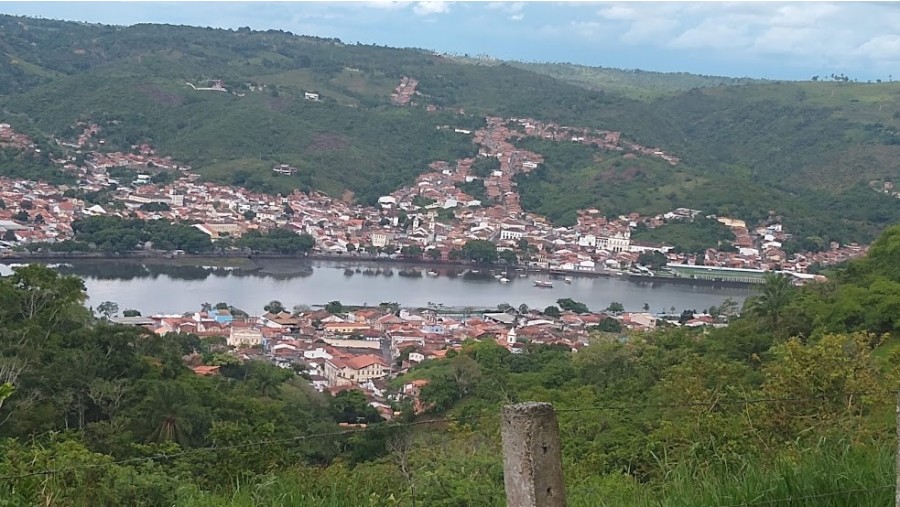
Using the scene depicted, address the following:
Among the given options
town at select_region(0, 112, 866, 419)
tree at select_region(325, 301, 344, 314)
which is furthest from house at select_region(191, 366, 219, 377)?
tree at select_region(325, 301, 344, 314)

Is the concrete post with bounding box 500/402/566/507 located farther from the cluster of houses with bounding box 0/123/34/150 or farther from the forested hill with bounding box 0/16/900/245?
the cluster of houses with bounding box 0/123/34/150

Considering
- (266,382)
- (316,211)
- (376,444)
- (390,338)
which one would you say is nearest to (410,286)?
(390,338)

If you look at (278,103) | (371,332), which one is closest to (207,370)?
(371,332)

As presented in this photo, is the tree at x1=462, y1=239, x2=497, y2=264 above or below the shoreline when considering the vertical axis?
above

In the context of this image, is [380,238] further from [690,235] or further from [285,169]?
[690,235]

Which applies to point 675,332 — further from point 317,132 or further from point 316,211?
point 317,132

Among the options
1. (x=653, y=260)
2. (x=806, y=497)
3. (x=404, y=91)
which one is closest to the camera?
(x=806, y=497)
